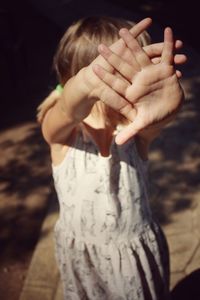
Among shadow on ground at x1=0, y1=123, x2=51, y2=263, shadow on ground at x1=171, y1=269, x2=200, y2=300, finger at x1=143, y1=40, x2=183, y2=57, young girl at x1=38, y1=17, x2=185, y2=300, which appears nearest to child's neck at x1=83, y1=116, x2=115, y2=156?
young girl at x1=38, y1=17, x2=185, y2=300

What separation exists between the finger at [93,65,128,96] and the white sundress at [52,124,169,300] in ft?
1.76

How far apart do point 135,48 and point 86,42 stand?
1.35 feet

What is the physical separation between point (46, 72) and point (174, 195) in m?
3.18

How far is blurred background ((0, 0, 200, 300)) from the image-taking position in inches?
129

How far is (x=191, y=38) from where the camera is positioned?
639 cm

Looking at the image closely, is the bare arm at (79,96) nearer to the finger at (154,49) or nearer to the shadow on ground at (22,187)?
the finger at (154,49)

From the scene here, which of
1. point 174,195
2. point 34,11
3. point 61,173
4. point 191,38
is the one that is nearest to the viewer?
point 61,173

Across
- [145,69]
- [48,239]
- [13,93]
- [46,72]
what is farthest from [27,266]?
[46,72]

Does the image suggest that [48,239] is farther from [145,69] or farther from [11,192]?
Result: [145,69]

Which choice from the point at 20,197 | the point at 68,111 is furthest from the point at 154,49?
the point at 20,197

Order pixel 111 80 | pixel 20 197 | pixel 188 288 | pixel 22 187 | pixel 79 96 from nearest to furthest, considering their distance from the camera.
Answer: pixel 111 80, pixel 79 96, pixel 188 288, pixel 20 197, pixel 22 187

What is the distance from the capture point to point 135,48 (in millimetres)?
1323

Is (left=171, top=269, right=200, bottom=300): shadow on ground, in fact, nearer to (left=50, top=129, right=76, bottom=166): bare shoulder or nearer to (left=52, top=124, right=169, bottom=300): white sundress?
(left=52, top=124, right=169, bottom=300): white sundress

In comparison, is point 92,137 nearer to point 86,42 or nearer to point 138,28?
point 86,42
